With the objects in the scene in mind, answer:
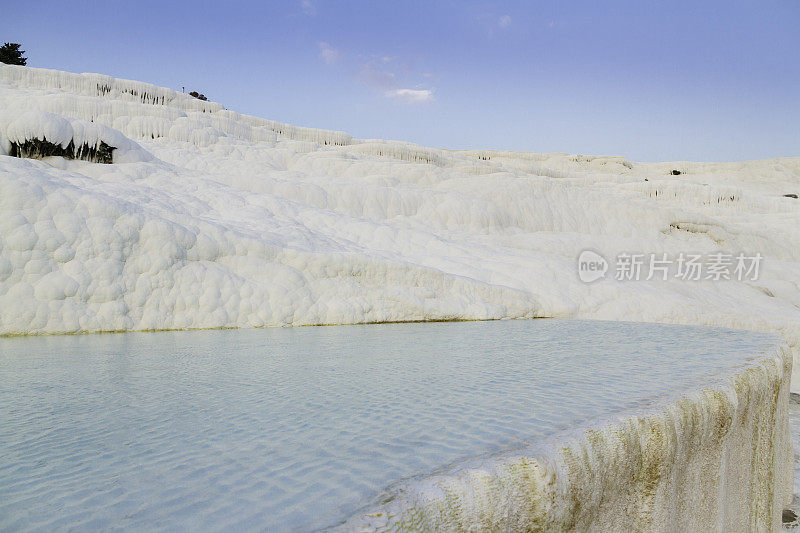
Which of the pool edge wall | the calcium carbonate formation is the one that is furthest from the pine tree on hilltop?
the pool edge wall

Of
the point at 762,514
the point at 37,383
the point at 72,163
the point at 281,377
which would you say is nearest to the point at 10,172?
the point at 72,163

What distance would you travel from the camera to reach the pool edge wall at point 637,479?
135cm

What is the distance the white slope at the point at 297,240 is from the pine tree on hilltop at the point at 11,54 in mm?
11989

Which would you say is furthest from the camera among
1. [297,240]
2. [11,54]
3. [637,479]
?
[11,54]

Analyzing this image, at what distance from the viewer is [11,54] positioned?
78.9ft

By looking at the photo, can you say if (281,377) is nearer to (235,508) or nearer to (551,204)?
(235,508)

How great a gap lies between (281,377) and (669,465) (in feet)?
5.95

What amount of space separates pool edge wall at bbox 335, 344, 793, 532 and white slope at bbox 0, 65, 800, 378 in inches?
139

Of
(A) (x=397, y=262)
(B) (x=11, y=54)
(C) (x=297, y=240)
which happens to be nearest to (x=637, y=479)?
(A) (x=397, y=262)

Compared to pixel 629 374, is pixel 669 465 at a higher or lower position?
lower

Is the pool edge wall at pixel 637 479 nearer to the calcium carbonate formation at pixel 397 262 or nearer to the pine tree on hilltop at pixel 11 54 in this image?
the calcium carbonate formation at pixel 397 262

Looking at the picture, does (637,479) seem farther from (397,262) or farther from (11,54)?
(11,54)

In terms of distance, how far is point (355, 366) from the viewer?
3.11 m

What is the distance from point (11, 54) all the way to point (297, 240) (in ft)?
83.7
